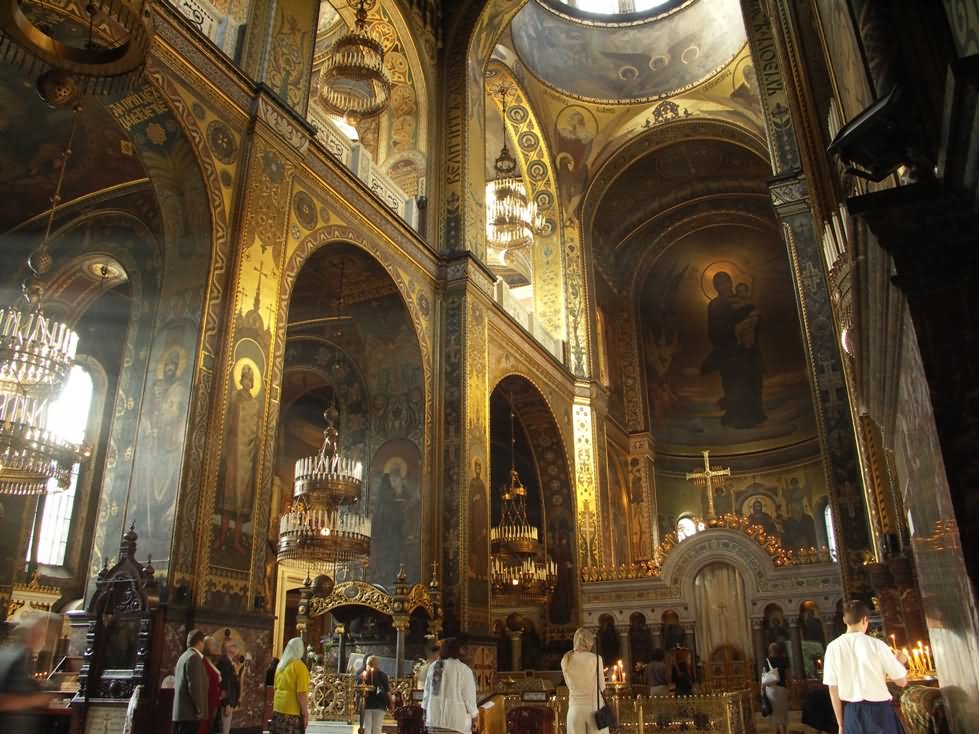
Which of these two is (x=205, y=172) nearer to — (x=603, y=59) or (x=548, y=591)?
(x=548, y=591)

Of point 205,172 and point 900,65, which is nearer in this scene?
point 900,65

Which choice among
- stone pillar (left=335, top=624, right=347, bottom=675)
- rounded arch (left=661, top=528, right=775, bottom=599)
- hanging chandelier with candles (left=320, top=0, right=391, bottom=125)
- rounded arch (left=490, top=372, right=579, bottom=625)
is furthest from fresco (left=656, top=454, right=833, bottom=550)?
hanging chandelier with candles (left=320, top=0, right=391, bottom=125)

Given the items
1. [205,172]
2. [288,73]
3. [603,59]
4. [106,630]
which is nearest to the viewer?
[106,630]

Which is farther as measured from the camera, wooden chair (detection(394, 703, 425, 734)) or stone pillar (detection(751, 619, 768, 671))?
stone pillar (detection(751, 619, 768, 671))

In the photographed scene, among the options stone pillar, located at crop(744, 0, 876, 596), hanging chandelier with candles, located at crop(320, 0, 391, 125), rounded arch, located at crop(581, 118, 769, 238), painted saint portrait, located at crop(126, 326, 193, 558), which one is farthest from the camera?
rounded arch, located at crop(581, 118, 769, 238)

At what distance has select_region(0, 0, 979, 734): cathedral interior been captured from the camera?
2812 mm

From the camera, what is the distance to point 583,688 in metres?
5.55

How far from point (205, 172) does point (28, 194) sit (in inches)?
135

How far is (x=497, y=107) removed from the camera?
17.8m

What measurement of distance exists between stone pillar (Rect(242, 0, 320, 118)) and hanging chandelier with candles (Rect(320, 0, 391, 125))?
0.65m

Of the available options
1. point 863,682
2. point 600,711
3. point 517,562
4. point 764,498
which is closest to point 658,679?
point 517,562

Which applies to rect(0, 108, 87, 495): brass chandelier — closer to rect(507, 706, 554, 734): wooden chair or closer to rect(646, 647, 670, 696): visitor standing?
rect(507, 706, 554, 734): wooden chair

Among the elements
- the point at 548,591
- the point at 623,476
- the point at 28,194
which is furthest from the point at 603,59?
the point at 28,194

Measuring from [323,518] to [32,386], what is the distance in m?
3.43
